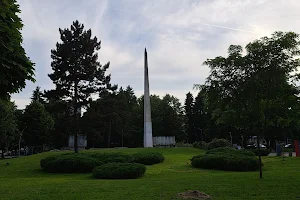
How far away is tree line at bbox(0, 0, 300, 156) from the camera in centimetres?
832

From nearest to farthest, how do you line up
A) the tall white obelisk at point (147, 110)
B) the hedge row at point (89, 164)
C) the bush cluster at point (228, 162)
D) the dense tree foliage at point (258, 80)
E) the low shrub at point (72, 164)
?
1. the dense tree foliage at point (258, 80)
2. the hedge row at point (89, 164)
3. the bush cluster at point (228, 162)
4. the low shrub at point (72, 164)
5. the tall white obelisk at point (147, 110)

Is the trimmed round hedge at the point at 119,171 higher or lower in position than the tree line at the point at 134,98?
lower

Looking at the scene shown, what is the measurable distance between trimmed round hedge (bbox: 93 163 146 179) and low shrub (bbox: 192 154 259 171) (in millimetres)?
5964

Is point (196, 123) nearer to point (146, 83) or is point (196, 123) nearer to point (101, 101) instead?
point (146, 83)

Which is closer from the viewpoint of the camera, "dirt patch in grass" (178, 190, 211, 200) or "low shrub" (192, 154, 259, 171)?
"dirt patch in grass" (178, 190, 211, 200)

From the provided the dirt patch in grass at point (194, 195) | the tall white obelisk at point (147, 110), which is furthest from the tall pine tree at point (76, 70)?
→ the dirt patch in grass at point (194, 195)

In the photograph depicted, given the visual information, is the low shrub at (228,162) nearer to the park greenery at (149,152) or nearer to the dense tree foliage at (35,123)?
the park greenery at (149,152)

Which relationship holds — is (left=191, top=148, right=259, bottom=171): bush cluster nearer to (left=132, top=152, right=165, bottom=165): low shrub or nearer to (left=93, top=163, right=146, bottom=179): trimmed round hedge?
(left=132, top=152, right=165, bottom=165): low shrub

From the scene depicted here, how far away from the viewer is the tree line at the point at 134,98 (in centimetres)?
832

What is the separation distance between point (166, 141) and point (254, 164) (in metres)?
36.7

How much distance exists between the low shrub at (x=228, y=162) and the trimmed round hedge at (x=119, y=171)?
5.96 m

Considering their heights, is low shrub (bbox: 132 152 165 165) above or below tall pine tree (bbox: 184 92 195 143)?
below

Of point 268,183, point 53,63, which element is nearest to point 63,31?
point 53,63

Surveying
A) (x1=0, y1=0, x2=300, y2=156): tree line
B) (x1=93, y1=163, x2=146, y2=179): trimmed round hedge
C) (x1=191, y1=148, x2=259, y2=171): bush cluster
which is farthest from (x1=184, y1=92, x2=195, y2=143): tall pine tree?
(x1=93, y1=163, x2=146, y2=179): trimmed round hedge
